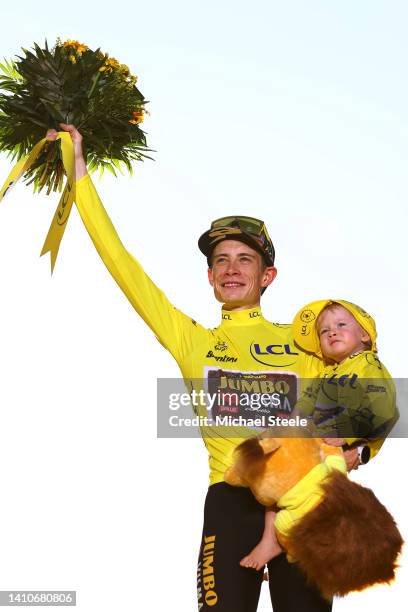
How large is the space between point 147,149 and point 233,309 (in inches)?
50.0

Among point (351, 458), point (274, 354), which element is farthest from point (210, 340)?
point (351, 458)

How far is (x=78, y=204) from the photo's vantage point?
16.3 ft

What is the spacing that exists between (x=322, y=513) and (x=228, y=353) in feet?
3.57

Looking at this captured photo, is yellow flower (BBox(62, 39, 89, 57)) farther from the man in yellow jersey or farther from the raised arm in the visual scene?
the raised arm

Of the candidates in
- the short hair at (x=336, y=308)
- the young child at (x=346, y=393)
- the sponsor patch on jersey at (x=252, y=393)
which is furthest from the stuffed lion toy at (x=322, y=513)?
the short hair at (x=336, y=308)

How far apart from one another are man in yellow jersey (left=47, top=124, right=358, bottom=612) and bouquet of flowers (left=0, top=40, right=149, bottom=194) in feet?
0.55

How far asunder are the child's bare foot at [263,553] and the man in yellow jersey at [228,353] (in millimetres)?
44

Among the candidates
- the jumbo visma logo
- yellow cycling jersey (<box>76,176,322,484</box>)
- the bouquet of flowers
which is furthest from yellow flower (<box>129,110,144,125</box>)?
the jumbo visma logo

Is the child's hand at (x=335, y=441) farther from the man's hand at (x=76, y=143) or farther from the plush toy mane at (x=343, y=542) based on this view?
the man's hand at (x=76, y=143)

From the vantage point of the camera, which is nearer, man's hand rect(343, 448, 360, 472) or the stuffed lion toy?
the stuffed lion toy

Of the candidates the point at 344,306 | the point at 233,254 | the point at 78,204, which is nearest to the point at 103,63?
the point at 78,204

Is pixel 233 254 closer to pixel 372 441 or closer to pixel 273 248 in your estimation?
pixel 273 248

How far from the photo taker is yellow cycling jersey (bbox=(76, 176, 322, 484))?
15.4 ft

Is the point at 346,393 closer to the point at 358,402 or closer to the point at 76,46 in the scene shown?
the point at 358,402
